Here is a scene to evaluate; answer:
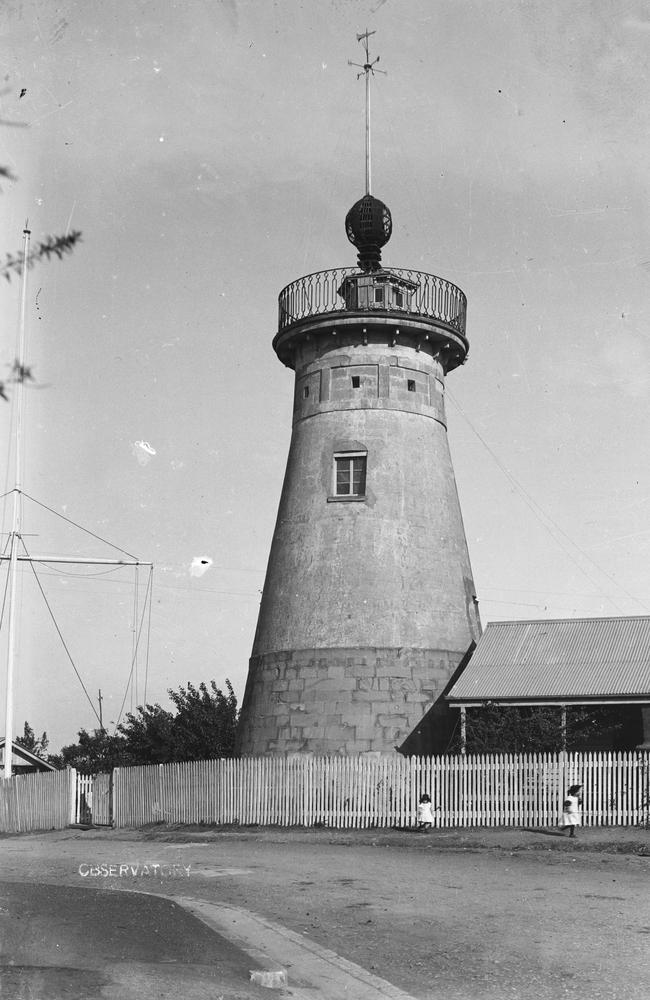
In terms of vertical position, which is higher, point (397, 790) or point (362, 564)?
point (362, 564)

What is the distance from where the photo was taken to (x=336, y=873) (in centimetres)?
1812

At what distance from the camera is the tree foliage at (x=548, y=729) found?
2736 cm

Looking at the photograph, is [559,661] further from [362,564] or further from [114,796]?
[114,796]

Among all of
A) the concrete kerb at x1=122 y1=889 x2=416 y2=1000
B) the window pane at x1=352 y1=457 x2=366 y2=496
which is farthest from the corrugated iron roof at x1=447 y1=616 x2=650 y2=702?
the concrete kerb at x1=122 y1=889 x2=416 y2=1000

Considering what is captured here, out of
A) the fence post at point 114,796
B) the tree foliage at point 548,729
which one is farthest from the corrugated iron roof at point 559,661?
the fence post at point 114,796

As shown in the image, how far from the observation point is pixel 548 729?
2731 centimetres

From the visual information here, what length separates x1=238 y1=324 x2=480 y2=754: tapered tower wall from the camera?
29.2 m

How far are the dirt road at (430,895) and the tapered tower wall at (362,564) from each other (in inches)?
Answer: 151

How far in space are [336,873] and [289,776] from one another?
9.90m

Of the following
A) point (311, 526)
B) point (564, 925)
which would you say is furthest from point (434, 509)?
point (564, 925)

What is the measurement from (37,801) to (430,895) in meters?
21.0

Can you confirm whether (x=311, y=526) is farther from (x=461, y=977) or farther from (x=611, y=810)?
(x=461, y=977)

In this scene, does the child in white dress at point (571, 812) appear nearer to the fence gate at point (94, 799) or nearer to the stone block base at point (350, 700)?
the stone block base at point (350, 700)

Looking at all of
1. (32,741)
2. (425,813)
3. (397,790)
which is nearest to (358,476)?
(397,790)
